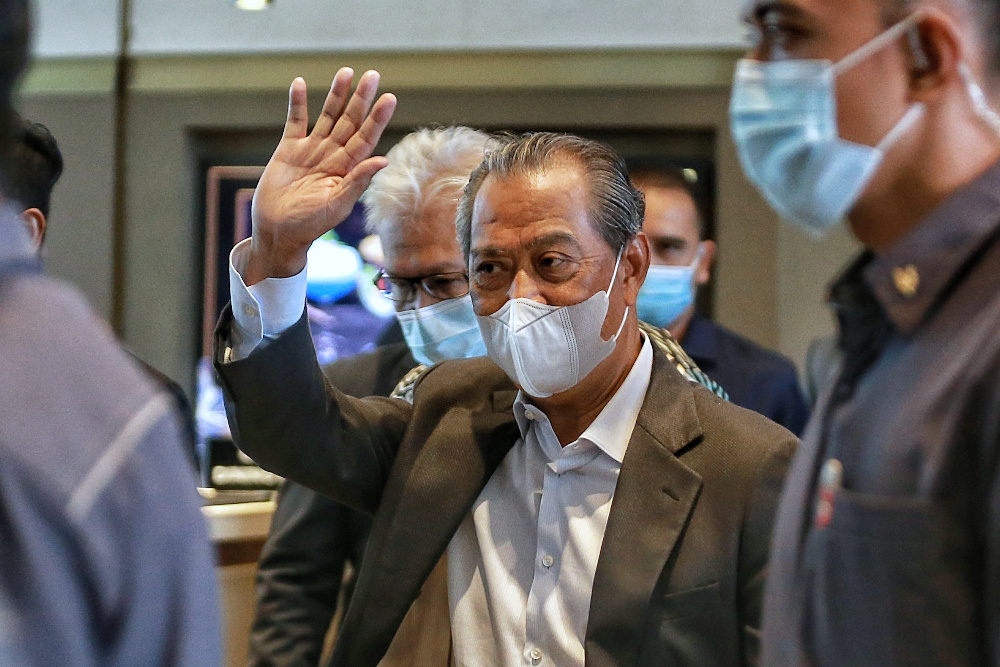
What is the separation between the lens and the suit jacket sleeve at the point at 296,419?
175 centimetres

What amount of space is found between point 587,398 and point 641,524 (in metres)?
0.27

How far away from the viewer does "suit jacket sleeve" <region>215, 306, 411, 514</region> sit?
175 cm

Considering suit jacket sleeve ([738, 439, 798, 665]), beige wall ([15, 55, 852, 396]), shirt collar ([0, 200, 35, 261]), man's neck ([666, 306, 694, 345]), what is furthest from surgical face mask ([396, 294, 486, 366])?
beige wall ([15, 55, 852, 396])

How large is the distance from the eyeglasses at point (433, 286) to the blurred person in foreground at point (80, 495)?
1488 mm

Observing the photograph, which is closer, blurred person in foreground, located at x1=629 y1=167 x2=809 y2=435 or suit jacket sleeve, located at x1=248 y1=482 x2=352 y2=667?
suit jacket sleeve, located at x1=248 y1=482 x2=352 y2=667

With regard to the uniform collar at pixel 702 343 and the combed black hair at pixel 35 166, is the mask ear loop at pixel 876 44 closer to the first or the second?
the combed black hair at pixel 35 166

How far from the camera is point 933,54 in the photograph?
103cm

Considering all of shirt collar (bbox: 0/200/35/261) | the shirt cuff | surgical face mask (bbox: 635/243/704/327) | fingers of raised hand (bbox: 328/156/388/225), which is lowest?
surgical face mask (bbox: 635/243/704/327)

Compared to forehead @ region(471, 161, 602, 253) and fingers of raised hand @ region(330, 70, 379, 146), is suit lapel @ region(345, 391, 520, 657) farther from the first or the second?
fingers of raised hand @ region(330, 70, 379, 146)

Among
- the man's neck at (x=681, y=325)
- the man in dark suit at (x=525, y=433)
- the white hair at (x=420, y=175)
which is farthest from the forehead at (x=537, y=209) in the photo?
the man's neck at (x=681, y=325)

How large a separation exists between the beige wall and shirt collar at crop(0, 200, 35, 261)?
479 cm

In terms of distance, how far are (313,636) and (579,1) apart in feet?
12.5

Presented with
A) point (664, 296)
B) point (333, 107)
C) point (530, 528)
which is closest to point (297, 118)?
point (333, 107)

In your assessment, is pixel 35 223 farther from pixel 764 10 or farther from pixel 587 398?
pixel 764 10
